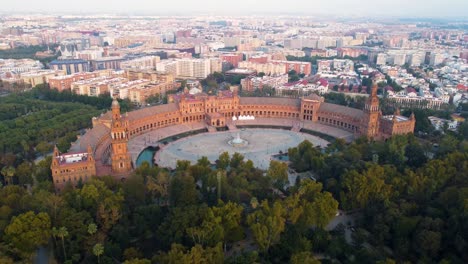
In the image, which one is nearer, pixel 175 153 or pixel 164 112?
pixel 175 153

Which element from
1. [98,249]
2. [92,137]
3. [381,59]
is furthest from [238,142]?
[381,59]

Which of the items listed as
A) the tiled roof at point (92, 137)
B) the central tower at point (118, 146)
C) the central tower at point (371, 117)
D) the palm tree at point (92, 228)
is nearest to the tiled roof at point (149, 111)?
the tiled roof at point (92, 137)

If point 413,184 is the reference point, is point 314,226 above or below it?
below

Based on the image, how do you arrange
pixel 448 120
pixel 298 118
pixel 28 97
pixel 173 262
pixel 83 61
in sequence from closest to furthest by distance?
pixel 173 262
pixel 448 120
pixel 298 118
pixel 28 97
pixel 83 61

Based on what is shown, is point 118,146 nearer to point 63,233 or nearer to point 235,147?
point 63,233

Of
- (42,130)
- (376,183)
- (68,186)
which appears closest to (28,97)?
(42,130)

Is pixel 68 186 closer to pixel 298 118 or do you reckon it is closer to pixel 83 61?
pixel 298 118

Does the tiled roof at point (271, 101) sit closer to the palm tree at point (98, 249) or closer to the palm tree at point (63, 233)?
the palm tree at point (63, 233)
